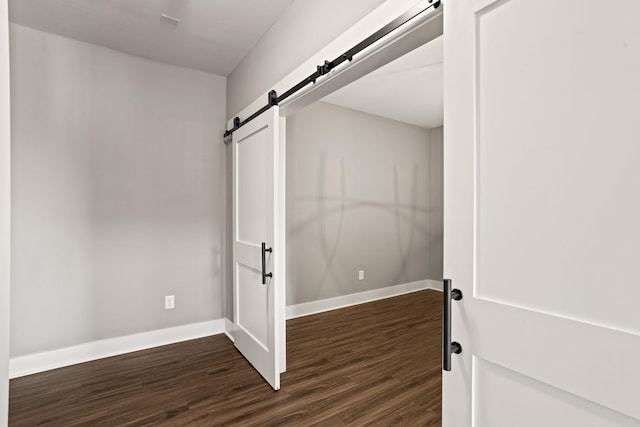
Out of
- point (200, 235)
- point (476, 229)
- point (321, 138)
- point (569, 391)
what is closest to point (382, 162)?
point (321, 138)

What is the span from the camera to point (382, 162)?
4797 millimetres

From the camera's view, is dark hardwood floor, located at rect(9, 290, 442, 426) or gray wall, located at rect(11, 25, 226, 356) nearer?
dark hardwood floor, located at rect(9, 290, 442, 426)

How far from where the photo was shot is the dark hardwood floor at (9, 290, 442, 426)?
200cm

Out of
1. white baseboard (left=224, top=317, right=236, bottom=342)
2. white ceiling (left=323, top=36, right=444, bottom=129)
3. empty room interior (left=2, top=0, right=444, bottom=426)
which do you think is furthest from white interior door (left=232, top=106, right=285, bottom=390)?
white ceiling (left=323, top=36, right=444, bottom=129)

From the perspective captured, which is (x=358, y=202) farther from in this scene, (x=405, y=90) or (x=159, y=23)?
(x=159, y=23)

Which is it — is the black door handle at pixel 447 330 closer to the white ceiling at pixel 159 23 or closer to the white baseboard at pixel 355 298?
the white ceiling at pixel 159 23

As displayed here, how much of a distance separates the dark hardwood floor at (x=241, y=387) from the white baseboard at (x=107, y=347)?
0.24ft

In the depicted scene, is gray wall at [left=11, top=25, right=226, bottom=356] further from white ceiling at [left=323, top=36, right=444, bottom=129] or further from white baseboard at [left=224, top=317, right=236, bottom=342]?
white ceiling at [left=323, top=36, right=444, bottom=129]

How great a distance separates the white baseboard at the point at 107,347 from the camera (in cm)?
254

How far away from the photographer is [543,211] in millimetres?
881

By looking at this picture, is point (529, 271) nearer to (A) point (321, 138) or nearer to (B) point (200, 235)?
(B) point (200, 235)

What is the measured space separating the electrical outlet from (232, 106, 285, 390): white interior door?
66cm

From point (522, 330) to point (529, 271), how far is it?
0.17 m

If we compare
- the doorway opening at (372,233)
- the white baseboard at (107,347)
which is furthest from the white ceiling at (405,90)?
the white baseboard at (107,347)
